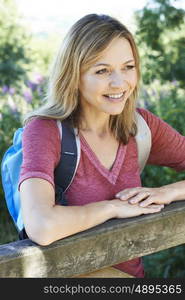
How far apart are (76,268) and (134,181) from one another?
2.71 ft

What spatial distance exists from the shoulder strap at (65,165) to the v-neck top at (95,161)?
1.0 inches

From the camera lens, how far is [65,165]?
2033 millimetres

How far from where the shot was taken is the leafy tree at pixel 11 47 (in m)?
8.26

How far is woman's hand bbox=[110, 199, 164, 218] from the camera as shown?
1.78m

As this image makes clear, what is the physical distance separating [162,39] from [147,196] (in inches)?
155

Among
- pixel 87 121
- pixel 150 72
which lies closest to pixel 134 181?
pixel 87 121

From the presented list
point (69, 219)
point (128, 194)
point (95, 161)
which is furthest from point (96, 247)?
point (95, 161)

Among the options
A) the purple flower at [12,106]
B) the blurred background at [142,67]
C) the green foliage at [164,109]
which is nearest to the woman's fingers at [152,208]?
the blurred background at [142,67]

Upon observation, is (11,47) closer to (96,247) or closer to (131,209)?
(131,209)

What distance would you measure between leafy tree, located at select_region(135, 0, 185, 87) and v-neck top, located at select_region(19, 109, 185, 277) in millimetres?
3137

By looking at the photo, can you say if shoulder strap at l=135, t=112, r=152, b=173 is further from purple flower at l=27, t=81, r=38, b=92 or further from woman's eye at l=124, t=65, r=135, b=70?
purple flower at l=27, t=81, r=38, b=92

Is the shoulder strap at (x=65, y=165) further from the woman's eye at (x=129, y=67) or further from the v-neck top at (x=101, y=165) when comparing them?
the woman's eye at (x=129, y=67)

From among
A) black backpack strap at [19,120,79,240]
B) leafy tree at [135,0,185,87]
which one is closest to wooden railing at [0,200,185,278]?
black backpack strap at [19,120,79,240]

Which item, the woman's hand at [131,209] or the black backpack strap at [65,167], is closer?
the woman's hand at [131,209]
